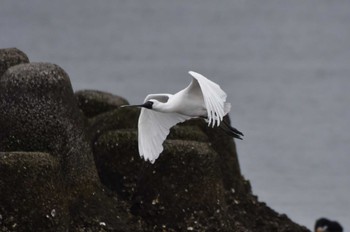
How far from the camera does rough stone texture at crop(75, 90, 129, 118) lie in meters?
25.7

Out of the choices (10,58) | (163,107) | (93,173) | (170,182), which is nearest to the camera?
(163,107)

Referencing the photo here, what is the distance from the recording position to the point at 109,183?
24.0 metres

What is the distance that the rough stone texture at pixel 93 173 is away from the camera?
21.9 meters

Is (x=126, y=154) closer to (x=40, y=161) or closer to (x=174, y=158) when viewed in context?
(x=174, y=158)

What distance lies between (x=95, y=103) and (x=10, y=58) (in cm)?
182

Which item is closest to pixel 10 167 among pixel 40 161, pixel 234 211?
pixel 40 161

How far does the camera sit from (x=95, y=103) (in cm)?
2580

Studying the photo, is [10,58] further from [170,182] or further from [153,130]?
[170,182]

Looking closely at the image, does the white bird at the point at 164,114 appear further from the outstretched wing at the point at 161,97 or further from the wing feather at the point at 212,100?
the wing feather at the point at 212,100

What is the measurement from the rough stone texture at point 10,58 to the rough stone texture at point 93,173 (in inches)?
36.9

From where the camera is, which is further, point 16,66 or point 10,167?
point 16,66

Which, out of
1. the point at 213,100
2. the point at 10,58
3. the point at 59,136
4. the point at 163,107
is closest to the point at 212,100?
the point at 213,100

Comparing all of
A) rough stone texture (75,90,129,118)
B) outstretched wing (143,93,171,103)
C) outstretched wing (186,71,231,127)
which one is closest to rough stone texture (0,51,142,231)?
outstretched wing (143,93,171,103)

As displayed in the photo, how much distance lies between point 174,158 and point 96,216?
4.15 feet
